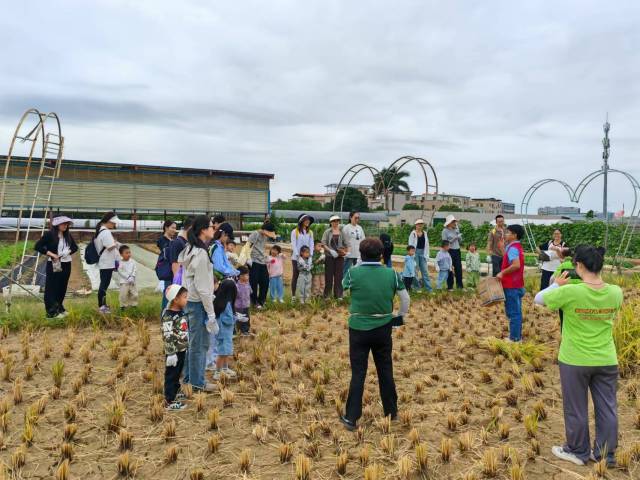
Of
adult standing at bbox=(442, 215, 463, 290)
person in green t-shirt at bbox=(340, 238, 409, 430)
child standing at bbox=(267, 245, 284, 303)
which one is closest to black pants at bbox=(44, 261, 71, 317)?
child standing at bbox=(267, 245, 284, 303)

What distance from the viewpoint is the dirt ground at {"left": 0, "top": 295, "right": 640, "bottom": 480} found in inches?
140

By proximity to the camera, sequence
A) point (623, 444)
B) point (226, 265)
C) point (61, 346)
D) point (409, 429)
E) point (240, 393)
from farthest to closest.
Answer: point (61, 346), point (226, 265), point (240, 393), point (409, 429), point (623, 444)

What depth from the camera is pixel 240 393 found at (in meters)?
4.91

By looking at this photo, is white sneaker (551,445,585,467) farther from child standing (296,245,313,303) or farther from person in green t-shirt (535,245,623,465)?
child standing (296,245,313,303)

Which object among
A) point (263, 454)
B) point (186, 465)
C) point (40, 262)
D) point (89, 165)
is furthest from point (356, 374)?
point (89, 165)

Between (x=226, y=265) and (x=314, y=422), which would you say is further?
(x=226, y=265)

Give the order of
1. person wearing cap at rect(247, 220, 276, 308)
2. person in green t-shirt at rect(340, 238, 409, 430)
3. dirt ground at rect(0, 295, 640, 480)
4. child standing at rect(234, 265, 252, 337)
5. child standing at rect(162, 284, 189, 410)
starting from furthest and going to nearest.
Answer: person wearing cap at rect(247, 220, 276, 308) → child standing at rect(234, 265, 252, 337) → child standing at rect(162, 284, 189, 410) → person in green t-shirt at rect(340, 238, 409, 430) → dirt ground at rect(0, 295, 640, 480)

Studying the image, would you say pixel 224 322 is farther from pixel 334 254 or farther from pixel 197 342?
pixel 334 254

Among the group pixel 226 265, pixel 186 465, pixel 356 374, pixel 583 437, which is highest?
pixel 226 265

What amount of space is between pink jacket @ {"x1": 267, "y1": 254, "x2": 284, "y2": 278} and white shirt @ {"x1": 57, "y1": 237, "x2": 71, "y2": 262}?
335 cm

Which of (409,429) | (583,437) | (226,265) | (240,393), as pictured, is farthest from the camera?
(226,265)

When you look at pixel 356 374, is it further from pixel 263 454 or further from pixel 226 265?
pixel 226 265

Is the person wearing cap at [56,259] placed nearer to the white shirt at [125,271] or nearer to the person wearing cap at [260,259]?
the white shirt at [125,271]

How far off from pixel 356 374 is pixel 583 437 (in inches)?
71.2
